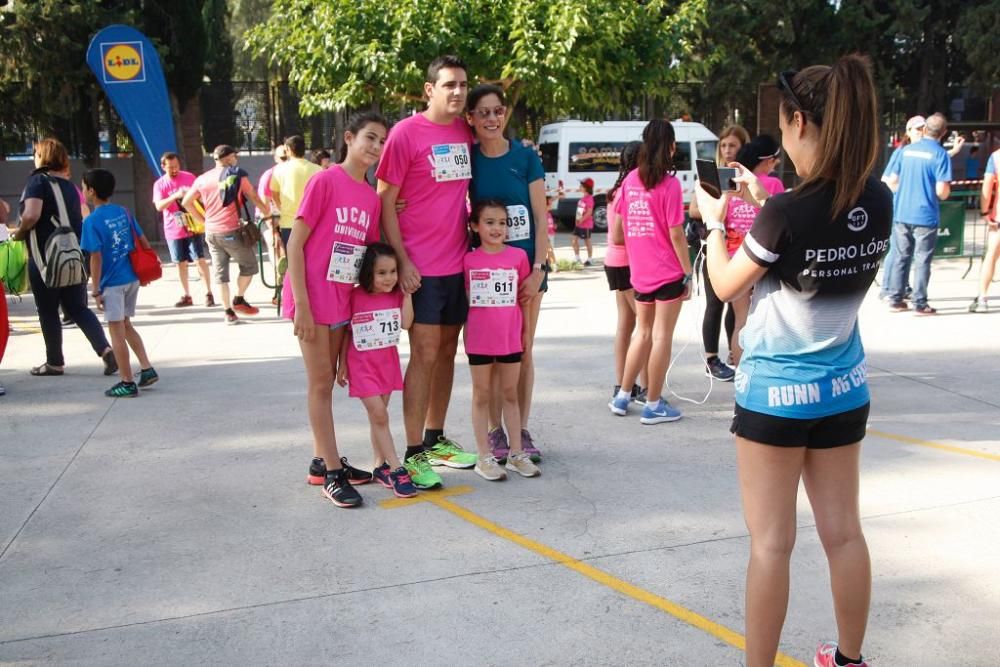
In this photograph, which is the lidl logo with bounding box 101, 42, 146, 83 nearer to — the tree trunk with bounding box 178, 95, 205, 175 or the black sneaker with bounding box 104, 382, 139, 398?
the tree trunk with bounding box 178, 95, 205, 175

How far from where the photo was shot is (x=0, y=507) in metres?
4.94

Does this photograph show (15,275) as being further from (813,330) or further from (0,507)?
(813,330)

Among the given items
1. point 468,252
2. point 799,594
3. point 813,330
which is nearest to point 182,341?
point 468,252

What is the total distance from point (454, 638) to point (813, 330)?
167cm

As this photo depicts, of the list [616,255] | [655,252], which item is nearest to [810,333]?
[655,252]

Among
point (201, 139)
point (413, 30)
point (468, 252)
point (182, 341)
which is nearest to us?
point (468, 252)

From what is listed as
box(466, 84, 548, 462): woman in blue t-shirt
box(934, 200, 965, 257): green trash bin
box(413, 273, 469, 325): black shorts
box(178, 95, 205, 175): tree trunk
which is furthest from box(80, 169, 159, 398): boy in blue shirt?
box(178, 95, 205, 175): tree trunk

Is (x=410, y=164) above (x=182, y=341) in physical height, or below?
above

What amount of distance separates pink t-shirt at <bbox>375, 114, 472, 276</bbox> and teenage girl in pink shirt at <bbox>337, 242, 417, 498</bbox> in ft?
0.72

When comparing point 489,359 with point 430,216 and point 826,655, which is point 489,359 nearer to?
point 430,216

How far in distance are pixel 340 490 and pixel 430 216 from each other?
1.44 meters

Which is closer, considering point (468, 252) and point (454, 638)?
point (454, 638)

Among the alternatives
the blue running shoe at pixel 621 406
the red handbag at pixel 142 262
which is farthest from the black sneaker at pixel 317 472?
the red handbag at pixel 142 262

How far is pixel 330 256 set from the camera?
15.4 ft
